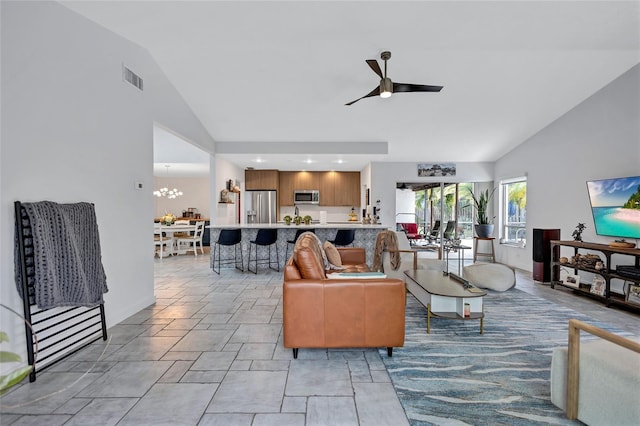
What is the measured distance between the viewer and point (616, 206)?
163 inches

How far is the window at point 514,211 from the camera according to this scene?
6422 mm

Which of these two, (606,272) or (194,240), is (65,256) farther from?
(606,272)

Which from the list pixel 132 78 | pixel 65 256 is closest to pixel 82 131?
pixel 132 78

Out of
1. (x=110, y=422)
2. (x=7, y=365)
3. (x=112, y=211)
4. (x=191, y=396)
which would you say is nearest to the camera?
(x=110, y=422)

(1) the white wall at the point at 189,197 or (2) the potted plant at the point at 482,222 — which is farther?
(1) the white wall at the point at 189,197

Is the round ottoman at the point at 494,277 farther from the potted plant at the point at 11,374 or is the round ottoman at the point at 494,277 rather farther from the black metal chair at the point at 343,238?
the potted plant at the point at 11,374

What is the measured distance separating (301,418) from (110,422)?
1.13 m

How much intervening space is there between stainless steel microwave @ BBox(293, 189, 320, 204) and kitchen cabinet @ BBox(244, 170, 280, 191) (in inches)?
26.2

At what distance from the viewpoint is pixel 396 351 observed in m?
A: 2.64

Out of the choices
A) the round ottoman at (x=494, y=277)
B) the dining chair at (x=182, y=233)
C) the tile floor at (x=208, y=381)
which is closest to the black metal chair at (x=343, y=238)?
the round ottoman at (x=494, y=277)

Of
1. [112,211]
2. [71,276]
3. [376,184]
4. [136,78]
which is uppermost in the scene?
[136,78]

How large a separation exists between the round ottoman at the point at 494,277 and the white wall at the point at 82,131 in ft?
15.3

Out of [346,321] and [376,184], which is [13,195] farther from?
[376,184]

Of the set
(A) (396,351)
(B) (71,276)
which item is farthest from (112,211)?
(A) (396,351)
